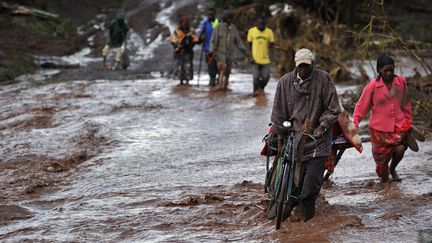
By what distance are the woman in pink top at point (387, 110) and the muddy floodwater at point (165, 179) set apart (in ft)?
1.68

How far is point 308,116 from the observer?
701cm

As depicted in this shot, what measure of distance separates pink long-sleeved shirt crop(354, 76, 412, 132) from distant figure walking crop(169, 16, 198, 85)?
34.5ft

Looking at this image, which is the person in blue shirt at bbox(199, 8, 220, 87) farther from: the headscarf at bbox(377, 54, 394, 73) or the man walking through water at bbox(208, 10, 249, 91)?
the headscarf at bbox(377, 54, 394, 73)

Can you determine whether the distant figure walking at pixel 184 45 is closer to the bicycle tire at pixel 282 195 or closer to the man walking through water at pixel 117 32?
the man walking through water at pixel 117 32

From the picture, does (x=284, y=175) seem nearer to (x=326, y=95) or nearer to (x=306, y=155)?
(x=306, y=155)

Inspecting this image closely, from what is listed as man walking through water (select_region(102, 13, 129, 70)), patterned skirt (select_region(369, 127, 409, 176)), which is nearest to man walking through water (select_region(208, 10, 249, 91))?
man walking through water (select_region(102, 13, 129, 70))

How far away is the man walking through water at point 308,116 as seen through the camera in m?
6.91

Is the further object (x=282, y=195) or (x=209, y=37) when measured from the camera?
(x=209, y=37)

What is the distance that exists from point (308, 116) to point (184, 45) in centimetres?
1206

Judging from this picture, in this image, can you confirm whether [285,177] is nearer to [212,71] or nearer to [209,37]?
[212,71]

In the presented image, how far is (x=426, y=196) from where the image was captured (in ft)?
26.7

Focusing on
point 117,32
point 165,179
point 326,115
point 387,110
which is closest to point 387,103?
point 387,110

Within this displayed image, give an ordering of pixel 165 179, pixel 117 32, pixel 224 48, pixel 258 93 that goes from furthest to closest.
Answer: pixel 117 32 → pixel 224 48 → pixel 258 93 → pixel 165 179

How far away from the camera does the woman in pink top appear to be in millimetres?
8359
